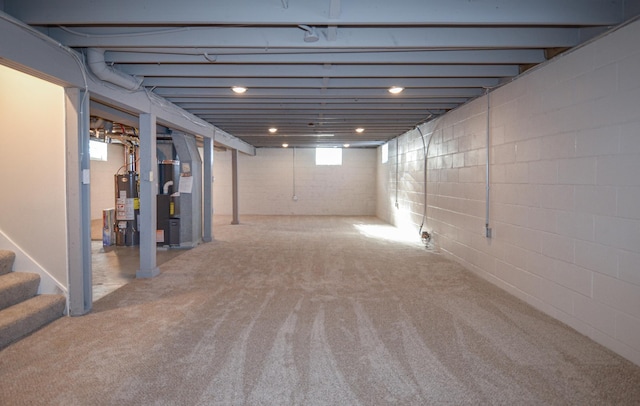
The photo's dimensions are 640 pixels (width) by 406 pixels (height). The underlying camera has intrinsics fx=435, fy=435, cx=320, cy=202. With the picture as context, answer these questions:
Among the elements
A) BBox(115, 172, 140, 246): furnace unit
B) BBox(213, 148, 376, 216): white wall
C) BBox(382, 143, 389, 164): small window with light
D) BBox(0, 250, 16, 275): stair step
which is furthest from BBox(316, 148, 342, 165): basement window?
BBox(0, 250, 16, 275): stair step

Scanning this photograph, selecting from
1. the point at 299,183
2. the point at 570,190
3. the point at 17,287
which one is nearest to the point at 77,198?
the point at 17,287

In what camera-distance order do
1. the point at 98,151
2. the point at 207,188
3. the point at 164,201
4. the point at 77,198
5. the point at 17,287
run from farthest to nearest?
the point at 98,151
the point at 207,188
the point at 164,201
the point at 77,198
the point at 17,287

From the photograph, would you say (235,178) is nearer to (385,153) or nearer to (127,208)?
(127,208)

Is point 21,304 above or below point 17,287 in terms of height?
below

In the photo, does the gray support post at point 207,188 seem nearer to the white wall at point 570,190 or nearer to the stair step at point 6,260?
the stair step at point 6,260

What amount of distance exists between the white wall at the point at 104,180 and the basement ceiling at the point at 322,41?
706cm

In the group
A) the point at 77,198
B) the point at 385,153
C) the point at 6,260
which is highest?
the point at 385,153

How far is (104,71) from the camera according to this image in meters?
3.87

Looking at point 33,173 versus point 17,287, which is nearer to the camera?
point 17,287

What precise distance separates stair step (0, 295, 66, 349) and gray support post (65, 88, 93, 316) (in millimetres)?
134

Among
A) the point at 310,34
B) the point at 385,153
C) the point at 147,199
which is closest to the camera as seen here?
the point at 310,34

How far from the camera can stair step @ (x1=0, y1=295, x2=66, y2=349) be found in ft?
10.2

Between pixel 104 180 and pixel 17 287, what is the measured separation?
956 centimetres

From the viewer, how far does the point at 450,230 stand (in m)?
6.49
